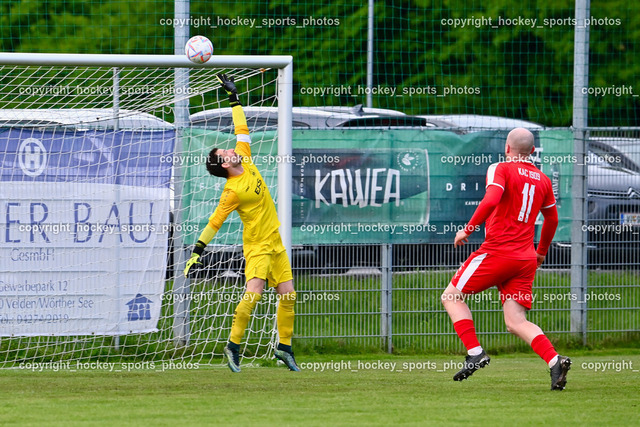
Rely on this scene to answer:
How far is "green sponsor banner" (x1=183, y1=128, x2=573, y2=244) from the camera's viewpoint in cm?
980

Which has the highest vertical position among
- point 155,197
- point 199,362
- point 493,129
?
point 493,129

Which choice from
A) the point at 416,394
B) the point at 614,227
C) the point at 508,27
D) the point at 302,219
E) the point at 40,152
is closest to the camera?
the point at 416,394

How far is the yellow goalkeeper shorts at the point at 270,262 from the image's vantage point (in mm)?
8352

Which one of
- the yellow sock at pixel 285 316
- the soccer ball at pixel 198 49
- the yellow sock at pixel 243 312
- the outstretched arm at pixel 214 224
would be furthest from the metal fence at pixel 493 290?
the soccer ball at pixel 198 49

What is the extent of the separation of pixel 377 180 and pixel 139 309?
110 inches

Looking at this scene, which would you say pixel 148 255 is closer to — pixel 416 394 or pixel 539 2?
pixel 416 394

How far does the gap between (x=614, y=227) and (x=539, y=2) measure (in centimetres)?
1186

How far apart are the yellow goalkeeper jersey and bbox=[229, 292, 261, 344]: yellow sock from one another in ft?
1.42

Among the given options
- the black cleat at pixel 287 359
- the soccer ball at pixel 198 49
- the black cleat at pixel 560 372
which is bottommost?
the black cleat at pixel 287 359

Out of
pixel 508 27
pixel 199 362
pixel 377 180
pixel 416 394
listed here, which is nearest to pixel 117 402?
pixel 416 394

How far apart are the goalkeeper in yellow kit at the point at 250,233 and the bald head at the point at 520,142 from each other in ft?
7.31

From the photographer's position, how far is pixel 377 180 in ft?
33.4

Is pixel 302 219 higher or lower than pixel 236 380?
higher

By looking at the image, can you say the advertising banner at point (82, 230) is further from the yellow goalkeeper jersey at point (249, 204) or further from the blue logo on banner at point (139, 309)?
the yellow goalkeeper jersey at point (249, 204)
